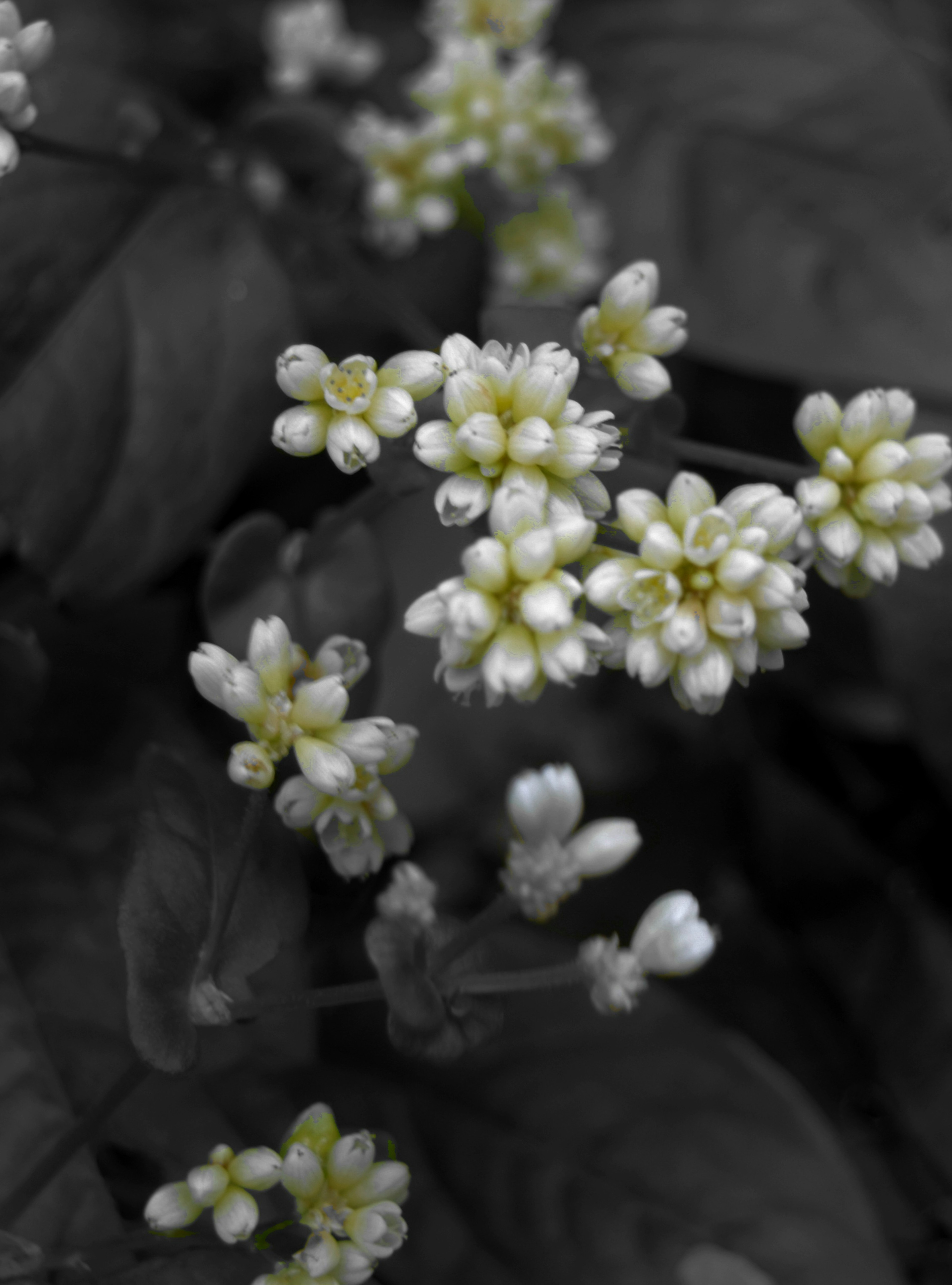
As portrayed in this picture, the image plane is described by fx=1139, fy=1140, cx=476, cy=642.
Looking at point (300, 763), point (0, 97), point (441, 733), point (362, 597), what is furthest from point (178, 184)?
point (300, 763)

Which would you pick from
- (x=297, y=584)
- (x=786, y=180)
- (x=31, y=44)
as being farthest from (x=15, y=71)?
(x=786, y=180)

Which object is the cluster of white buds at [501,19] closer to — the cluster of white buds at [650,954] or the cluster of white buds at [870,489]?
the cluster of white buds at [870,489]

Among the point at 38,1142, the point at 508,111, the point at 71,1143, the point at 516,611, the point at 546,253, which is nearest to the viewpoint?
the point at 516,611

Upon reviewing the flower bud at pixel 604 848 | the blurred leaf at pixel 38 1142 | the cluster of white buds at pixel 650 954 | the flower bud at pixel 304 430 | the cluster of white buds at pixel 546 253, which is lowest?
the blurred leaf at pixel 38 1142

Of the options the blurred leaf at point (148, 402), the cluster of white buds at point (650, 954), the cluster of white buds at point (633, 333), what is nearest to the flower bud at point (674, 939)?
the cluster of white buds at point (650, 954)

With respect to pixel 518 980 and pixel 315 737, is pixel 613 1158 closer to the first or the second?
pixel 518 980

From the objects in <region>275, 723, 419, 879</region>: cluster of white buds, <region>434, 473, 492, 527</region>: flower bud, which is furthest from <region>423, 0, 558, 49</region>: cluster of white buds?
<region>275, 723, 419, 879</region>: cluster of white buds

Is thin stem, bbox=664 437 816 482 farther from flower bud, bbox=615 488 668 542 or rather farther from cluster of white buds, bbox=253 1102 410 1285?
cluster of white buds, bbox=253 1102 410 1285

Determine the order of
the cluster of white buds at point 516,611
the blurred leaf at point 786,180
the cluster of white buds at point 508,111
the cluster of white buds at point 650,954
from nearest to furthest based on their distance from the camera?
the cluster of white buds at point 516,611
the cluster of white buds at point 650,954
the cluster of white buds at point 508,111
the blurred leaf at point 786,180
